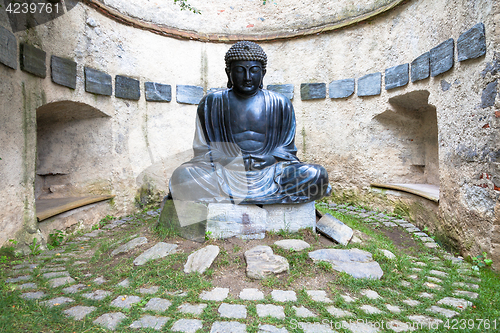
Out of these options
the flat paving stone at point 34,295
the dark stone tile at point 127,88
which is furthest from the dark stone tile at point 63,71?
the flat paving stone at point 34,295

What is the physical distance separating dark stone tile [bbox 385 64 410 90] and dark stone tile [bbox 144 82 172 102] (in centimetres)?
387

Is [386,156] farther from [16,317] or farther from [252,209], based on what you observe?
[16,317]

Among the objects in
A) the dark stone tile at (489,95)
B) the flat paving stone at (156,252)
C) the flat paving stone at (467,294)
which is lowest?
the flat paving stone at (467,294)

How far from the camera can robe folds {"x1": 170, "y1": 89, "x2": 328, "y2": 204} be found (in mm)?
3074

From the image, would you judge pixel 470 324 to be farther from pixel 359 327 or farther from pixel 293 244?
pixel 293 244

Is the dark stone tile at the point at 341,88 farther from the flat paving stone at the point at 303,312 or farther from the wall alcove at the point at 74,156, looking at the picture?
the flat paving stone at the point at 303,312

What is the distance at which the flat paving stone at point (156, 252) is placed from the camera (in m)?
2.56

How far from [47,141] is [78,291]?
3.37 m

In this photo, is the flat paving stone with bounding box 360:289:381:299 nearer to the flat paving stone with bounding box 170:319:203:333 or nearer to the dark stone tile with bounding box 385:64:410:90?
the flat paving stone with bounding box 170:319:203:333

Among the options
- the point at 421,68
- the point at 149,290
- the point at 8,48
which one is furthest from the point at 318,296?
the point at 8,48

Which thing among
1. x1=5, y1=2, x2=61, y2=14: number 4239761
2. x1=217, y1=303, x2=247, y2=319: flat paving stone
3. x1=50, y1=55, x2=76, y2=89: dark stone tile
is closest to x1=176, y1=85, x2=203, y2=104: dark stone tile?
x1=50, y1=55, x2=76, y2=89: dark stone tile

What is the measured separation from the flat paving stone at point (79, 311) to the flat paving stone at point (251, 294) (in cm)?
101

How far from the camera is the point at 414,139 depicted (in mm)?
5113

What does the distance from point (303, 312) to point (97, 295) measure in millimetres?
1485
